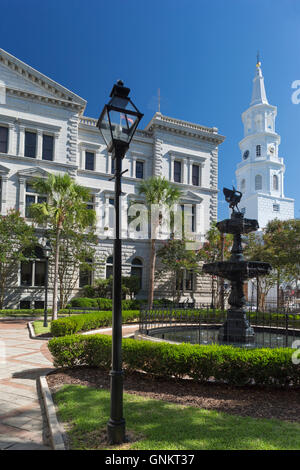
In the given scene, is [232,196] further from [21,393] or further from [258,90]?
[258,90]

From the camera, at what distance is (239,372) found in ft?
21.8

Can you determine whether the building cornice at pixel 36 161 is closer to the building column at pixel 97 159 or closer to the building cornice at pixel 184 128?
the building column at pixel 97 159

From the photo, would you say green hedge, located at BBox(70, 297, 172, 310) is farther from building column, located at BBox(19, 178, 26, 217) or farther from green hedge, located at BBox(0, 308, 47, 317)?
building column, located at BBox(19, 178, 26, 217)

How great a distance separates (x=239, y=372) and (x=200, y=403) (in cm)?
109

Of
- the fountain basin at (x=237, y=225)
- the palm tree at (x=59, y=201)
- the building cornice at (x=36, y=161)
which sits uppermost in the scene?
the building cornice at (x=36, y=161)

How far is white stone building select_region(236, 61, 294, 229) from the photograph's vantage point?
57.4m

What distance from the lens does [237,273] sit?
10.5m

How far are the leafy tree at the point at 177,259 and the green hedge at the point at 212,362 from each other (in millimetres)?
20552

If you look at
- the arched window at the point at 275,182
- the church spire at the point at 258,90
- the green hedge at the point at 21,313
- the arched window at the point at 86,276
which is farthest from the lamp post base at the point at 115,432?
the church spire at the point at 258,90

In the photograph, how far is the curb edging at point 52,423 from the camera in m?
4.50

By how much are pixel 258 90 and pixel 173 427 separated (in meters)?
65.8

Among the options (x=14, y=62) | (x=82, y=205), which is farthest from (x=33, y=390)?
(x=14, y=62)

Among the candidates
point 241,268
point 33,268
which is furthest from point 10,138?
point 241,268

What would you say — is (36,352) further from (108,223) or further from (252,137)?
(252,137)
